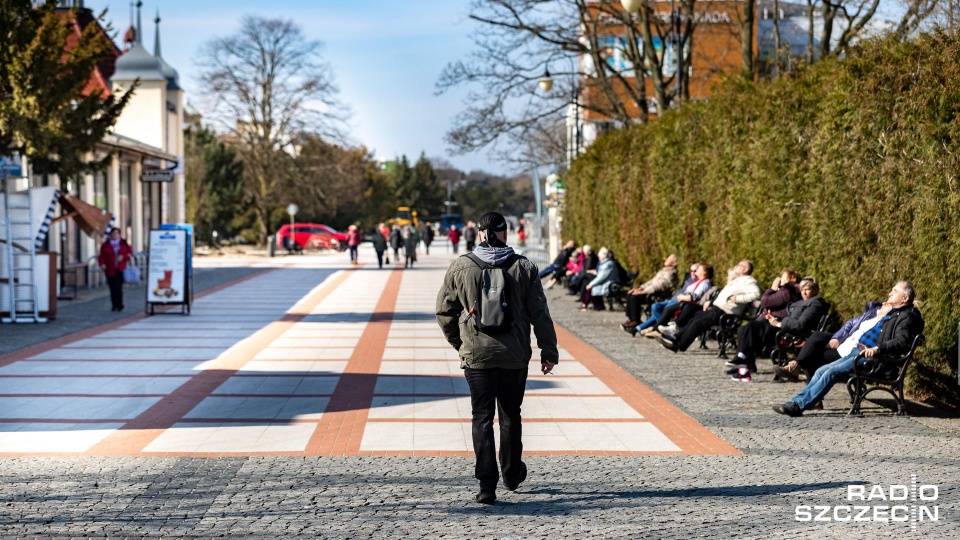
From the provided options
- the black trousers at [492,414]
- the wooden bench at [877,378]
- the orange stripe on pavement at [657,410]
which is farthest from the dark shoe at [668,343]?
the black trousers at [492,414]

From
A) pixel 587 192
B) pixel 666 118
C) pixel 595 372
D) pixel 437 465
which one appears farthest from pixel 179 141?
pixel 437 465

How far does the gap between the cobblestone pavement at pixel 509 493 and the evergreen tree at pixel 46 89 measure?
1338cm

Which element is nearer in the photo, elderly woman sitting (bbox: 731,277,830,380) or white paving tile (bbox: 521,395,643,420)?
white paving tile (bbox: 521,395,643,420)

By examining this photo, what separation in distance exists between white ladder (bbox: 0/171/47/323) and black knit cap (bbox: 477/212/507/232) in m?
14.1

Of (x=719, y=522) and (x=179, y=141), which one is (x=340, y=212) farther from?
(x=719, y=522)

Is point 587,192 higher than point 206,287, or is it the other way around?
point 587,192

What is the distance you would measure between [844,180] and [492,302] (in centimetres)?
661

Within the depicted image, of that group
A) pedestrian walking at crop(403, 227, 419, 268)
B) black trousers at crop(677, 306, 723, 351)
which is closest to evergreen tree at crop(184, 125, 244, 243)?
pedestrian walking at crop(403, 227, 419, 268)

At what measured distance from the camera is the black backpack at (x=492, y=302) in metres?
6.84

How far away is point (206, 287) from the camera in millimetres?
30766

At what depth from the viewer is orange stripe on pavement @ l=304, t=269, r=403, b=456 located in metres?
8.78

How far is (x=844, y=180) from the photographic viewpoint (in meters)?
12.3

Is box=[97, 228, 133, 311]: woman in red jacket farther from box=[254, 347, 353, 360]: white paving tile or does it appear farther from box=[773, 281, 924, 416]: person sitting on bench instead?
box=[773, 281, 924, 416]: person sitting on bench

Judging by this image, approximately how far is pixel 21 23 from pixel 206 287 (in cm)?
1070
